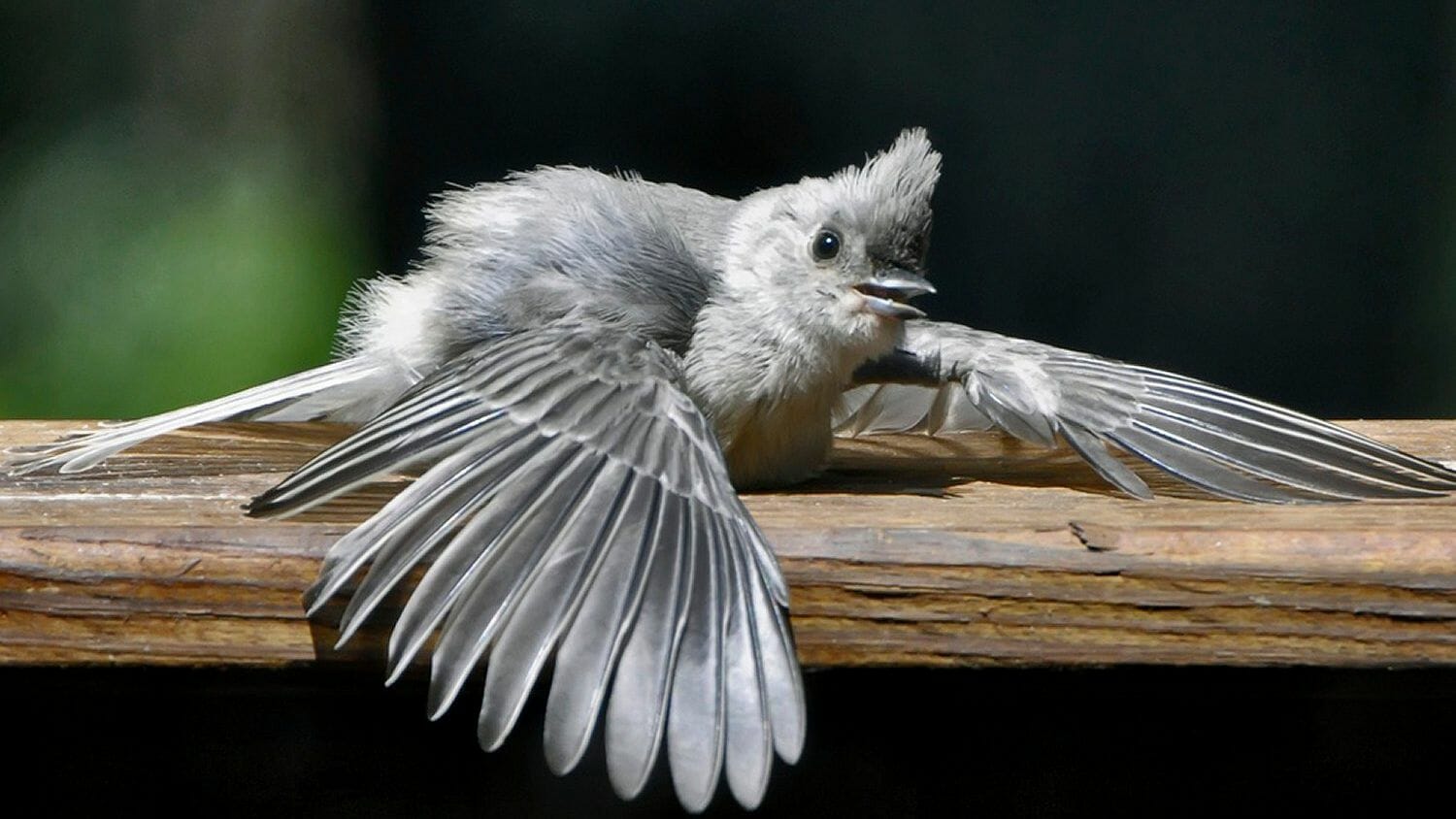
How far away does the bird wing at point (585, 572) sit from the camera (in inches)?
44.6

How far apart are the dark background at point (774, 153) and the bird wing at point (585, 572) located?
5.37 feet

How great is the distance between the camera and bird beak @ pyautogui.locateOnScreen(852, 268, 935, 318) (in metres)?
1.85

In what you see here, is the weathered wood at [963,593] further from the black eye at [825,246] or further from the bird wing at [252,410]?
the black eye at [825,246]

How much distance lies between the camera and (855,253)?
1.89 meters

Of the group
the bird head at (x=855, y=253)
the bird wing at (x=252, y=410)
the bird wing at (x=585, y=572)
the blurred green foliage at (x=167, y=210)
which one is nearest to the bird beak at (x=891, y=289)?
the bird head at (x=855, y=253)

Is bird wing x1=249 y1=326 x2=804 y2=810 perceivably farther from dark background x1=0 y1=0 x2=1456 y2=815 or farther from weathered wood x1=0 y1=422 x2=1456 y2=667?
dark background x1=0 y1=0 x2=1456 y2=815

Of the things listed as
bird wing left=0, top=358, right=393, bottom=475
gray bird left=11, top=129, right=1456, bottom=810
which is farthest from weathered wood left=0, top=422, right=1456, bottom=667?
bird wing left=0, top=358, right=393, bottom=475

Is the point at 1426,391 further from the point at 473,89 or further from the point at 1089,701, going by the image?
the point at 1089,701

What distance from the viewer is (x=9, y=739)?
4.38 feet

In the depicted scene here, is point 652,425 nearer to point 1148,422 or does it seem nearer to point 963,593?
point 963,593

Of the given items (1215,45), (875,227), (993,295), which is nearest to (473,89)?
(993,295)

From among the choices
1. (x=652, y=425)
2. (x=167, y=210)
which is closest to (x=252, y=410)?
(x=652, y=425)

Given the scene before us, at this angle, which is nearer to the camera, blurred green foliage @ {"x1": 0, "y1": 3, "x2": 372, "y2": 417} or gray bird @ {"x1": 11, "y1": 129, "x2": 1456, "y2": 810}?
gray bird @ {"x1": 11, "y1": 129, "x2": 1456, "y2": 810}

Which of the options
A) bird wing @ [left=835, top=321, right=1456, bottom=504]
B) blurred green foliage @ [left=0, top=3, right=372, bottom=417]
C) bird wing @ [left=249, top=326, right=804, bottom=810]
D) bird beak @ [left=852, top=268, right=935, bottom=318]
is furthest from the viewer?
blurred green foliage @ [left=0, top=3, right=372, bottom=417]
